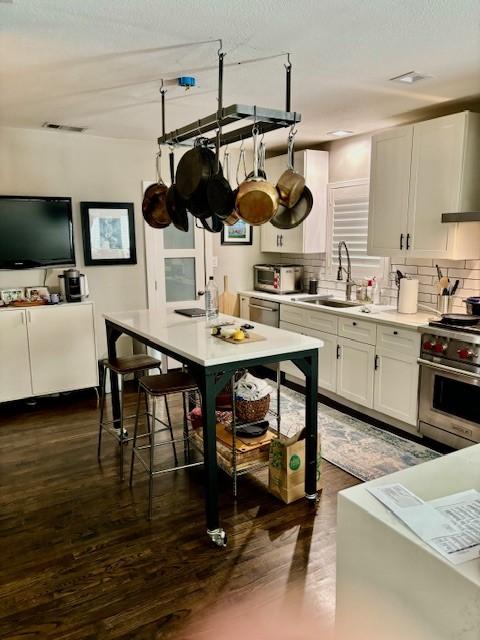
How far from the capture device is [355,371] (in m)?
4.18

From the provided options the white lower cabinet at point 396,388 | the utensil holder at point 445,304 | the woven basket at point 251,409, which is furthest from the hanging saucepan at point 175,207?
the utensil holder at point 445,304

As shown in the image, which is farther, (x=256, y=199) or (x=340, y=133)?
(x=340, y=133)

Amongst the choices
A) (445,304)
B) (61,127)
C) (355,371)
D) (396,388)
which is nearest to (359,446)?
(396,388)

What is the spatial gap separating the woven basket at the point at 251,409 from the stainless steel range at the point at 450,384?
1.27 m

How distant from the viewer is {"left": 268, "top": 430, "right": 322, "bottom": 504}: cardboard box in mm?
2799

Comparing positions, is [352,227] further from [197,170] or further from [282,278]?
[197,170]

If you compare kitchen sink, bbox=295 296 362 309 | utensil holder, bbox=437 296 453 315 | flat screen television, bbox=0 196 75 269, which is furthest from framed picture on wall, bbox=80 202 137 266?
utensil holder, bbox=437 296 453 315

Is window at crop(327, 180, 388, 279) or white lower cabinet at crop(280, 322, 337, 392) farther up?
window at crop(327, 180, 388, 279)

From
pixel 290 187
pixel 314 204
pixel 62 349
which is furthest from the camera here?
pixel 314 204

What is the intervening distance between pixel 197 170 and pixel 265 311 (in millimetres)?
2684

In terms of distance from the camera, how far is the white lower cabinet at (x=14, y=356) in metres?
4.31

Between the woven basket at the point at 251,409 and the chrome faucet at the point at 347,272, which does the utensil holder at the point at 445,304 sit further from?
the woven basket at the point at 251,409

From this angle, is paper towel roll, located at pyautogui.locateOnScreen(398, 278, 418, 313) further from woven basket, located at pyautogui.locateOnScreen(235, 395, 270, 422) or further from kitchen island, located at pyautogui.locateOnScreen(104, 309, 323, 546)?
woven basket, located at pyautogui.locateOnScreen(235, 395, 270, 422)

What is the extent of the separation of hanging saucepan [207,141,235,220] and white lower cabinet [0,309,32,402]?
2493mm
